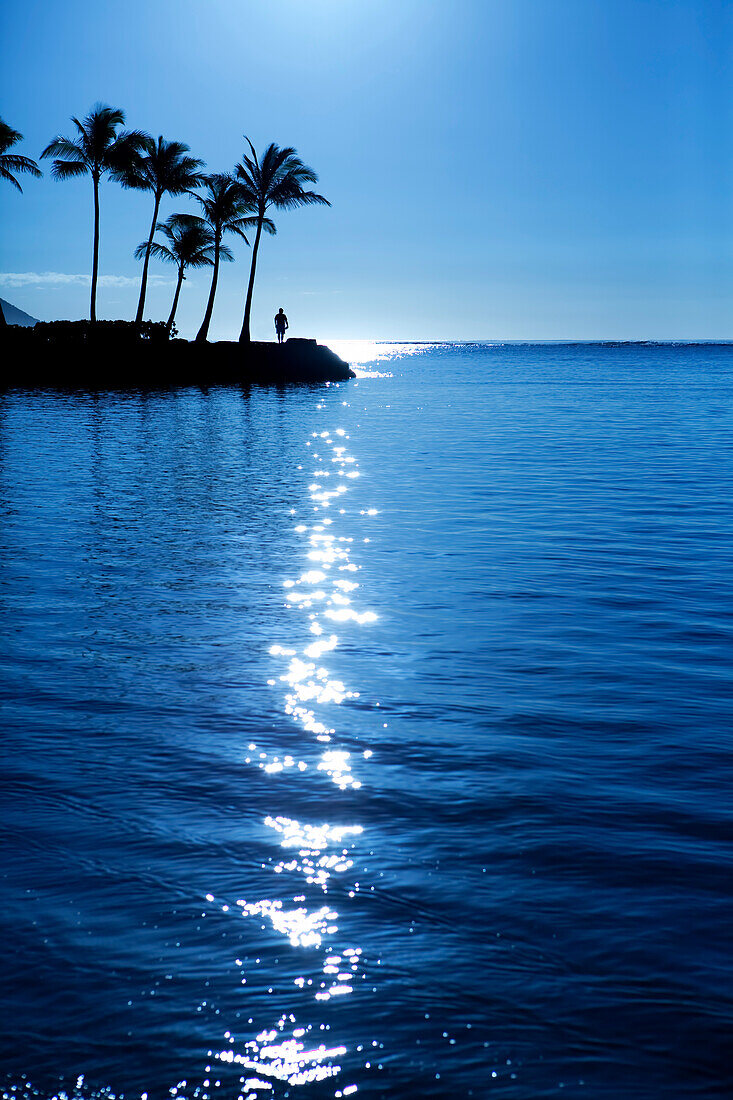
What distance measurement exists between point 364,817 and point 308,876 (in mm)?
585

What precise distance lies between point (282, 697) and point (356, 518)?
7519 millimetres

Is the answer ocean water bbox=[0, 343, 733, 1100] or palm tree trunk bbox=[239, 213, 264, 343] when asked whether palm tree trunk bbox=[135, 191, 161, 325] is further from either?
ocean water bbox=[0, 343, 733, 1100]

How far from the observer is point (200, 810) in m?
4.17

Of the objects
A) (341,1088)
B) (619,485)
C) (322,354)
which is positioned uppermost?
(322,354)

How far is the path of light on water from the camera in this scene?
2.64 metres

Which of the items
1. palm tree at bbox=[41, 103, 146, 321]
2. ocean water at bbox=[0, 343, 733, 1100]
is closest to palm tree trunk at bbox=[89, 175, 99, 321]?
palm tree at bbox=[41, 103, 146, 321]

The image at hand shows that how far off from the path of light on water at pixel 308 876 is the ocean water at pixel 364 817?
1 centimetres

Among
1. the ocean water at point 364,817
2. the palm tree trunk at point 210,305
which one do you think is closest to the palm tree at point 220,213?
the palm tree trunk at point 210,305

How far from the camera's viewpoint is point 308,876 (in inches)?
143

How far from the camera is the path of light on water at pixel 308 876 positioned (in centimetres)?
264

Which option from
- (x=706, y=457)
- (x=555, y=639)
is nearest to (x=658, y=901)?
(x=555, y=639)

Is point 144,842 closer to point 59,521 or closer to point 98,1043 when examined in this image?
point 98,1043

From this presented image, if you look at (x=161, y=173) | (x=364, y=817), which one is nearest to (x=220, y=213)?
(x=161, y=173)

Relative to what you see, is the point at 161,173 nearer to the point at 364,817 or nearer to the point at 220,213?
the point at 220,213
